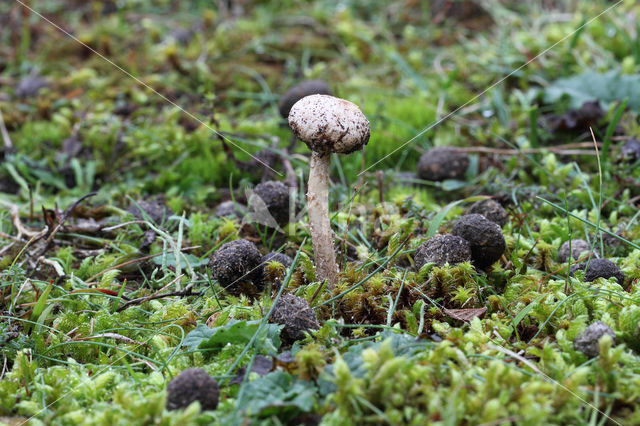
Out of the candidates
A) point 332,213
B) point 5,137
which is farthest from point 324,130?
point 5,137

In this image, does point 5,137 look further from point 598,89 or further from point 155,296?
point 598,89

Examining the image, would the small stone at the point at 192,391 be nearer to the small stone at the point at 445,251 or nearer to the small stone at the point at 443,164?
the small stone at the point at 445,251

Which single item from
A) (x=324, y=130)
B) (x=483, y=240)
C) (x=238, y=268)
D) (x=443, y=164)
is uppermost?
(x=324, y=130)

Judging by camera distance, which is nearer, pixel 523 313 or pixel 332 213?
Result: pixel 523 313

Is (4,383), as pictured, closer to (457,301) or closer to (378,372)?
(378,372)

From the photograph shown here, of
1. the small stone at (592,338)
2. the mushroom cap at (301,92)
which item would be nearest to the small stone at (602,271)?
the small stone at (592,338)

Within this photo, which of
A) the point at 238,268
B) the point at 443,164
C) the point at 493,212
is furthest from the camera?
the point at 443,164

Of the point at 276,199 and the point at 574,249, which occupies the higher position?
the point at 276,199
